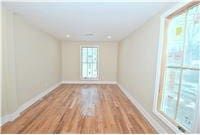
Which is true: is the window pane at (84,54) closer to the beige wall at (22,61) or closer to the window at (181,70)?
the beige wall at (22,61)

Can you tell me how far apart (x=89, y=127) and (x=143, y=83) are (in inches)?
62.9

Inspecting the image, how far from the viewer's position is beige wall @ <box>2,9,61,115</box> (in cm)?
248

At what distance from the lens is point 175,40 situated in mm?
2119

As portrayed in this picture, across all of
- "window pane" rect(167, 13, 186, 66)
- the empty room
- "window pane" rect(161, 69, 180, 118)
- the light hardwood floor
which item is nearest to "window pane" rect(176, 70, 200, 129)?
the empty room

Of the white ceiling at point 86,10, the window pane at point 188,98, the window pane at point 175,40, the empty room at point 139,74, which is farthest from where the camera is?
the white ceiling at point 86,10

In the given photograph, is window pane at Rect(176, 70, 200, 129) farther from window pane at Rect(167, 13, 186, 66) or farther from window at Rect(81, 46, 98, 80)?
window at Rect(81, 46, 98, 80)

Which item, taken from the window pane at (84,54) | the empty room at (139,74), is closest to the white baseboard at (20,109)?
the empty room at (139,74)

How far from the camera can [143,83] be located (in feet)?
10.0

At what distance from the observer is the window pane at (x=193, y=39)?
66.0 inches

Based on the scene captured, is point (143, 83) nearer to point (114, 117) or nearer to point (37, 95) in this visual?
point (114, 117)

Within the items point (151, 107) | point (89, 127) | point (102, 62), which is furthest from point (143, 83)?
point (102, 62)

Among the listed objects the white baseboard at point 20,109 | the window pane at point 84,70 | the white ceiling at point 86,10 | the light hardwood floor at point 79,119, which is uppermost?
the white ceiling at point 86,10

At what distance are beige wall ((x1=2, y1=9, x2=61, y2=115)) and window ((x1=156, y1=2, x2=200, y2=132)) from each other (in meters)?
2.92

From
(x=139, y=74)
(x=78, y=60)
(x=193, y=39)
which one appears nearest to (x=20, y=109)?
(x=139, y=74)
